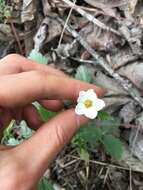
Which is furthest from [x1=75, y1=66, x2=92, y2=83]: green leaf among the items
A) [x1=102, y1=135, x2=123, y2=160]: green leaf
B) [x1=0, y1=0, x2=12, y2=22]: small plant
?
[x1=0, y1=0, x2=12, y2=22]: small plant

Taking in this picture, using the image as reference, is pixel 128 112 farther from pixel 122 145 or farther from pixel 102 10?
pixel 102 10

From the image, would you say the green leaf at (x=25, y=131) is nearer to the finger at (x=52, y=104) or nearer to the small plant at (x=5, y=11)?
the finger at (x=52, y=104)

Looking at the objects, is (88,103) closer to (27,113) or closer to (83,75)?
(27,113)

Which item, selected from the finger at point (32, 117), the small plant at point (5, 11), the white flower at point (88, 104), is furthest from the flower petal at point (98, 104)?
the small plant at point (5, 11)

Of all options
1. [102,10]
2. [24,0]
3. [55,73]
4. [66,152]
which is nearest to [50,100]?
[55,73]

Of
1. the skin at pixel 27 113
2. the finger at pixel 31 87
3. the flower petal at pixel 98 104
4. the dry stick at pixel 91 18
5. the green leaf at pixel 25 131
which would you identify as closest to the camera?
the skin at pixel 27 113

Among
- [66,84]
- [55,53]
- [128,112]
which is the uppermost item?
[66,84]

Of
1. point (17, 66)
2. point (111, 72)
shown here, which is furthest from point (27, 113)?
point (111, 72)
